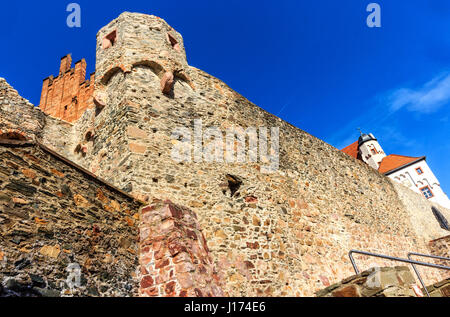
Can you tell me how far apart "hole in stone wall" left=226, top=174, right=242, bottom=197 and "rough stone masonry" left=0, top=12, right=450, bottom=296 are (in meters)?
0.02

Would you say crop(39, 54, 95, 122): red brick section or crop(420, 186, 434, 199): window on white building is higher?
crop(39, 54, 95, 122): red brick section

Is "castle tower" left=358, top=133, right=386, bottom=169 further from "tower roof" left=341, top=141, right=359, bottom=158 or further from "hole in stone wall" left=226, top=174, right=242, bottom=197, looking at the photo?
"hole in stone wall" left=226, top=174, right=242, bottom=197

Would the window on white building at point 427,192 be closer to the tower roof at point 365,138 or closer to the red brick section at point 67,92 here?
the tower roof at point 365,138

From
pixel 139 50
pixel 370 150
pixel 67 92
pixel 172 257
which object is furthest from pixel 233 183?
pixel 370 150

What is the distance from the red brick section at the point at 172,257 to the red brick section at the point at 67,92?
A: 1218 centimetres

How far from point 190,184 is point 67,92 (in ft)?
44.7

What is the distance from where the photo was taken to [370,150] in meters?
40.2

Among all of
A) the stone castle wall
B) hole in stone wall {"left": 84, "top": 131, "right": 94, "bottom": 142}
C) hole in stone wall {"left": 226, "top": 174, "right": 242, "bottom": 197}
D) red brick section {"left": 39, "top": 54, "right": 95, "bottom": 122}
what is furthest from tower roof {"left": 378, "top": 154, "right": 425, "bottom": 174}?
hole in stone wall {"left": 84, "top": 131, "right": 94, "bottom": 142}

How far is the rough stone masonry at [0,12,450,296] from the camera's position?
504cm

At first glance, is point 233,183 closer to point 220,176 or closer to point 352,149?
point 220,176

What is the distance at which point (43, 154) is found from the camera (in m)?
4.25
